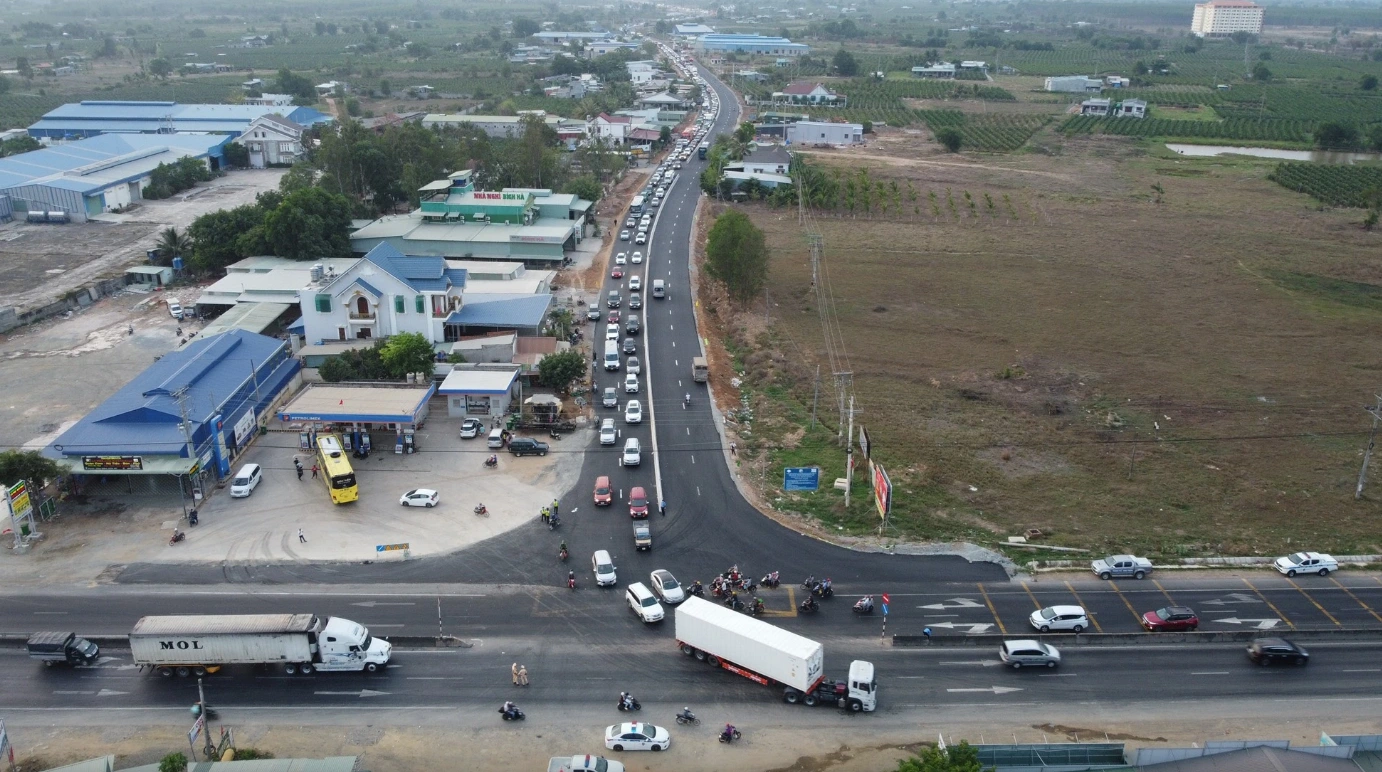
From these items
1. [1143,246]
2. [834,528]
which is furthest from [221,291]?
[1143,246]

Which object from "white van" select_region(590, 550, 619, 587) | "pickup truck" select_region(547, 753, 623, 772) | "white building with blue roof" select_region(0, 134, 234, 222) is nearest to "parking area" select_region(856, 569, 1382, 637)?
"white van" select_region(590, 550, 619, 587)

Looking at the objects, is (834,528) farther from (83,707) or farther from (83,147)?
(83,147)

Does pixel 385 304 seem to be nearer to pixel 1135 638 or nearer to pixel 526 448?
pixel 526 448

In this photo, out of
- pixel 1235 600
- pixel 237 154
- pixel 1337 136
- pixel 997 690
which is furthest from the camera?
pixel 1337 136

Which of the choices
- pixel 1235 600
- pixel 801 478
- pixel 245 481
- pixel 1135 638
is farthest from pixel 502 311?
pixel 1235 600

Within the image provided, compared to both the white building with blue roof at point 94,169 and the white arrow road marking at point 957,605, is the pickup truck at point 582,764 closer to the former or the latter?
the white arrow road marking at point 957,605

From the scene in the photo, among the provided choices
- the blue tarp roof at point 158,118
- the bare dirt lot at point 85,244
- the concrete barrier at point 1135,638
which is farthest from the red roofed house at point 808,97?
the concrete barrier at point 1135,638
